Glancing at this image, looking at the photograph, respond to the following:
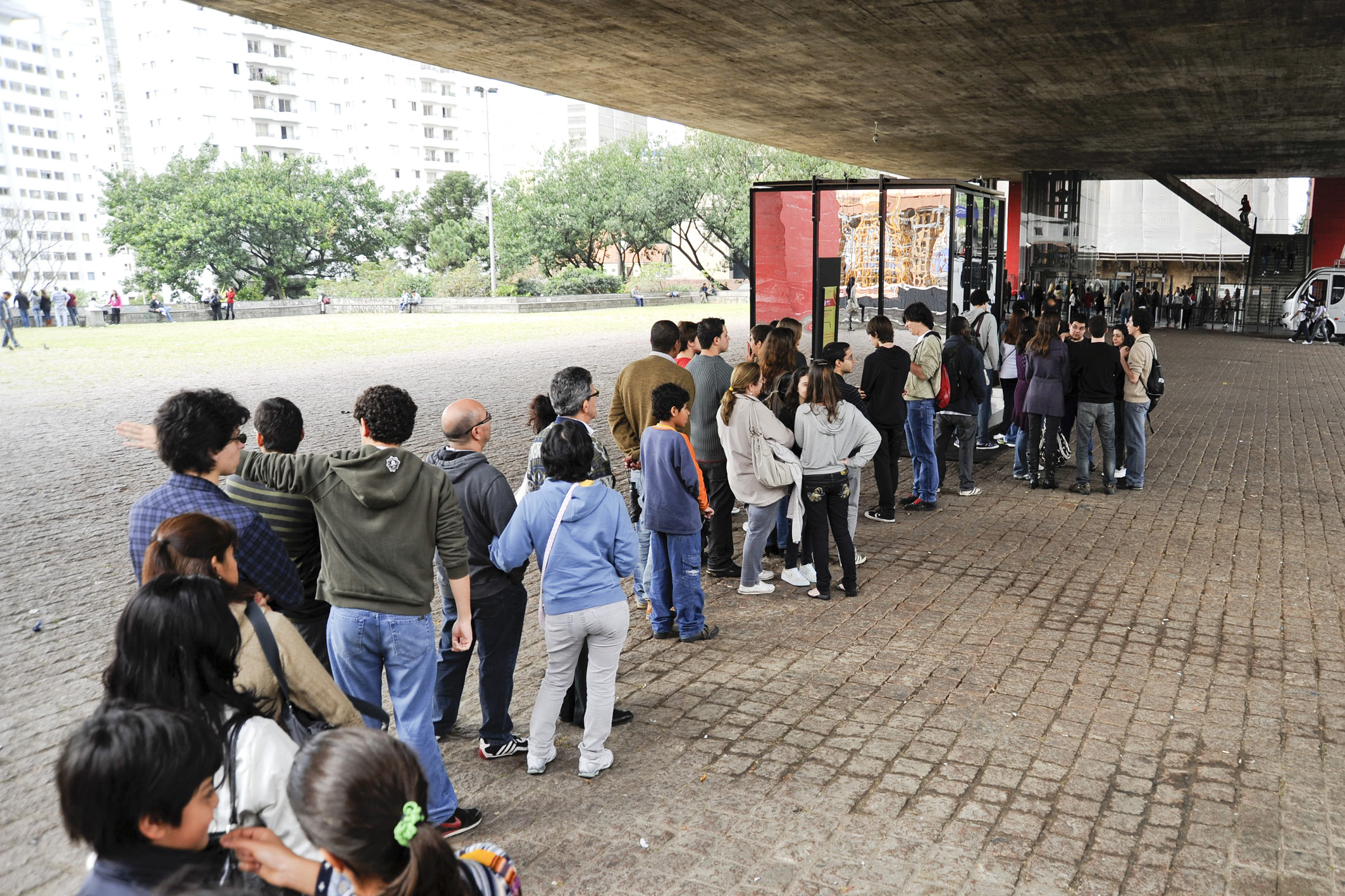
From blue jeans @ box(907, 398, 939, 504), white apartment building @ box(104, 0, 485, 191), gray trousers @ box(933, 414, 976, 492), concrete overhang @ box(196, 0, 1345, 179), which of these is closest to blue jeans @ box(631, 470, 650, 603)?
blue jeans @ box(907, 398, 939, 504)

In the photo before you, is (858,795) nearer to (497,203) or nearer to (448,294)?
(448,294)

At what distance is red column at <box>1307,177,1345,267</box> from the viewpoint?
3388 centimetres

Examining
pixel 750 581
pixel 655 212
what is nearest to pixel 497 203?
pixel 655 212

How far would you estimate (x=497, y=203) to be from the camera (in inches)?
2381

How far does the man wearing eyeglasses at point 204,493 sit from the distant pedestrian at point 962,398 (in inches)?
286

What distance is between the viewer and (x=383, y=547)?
11.8 ft

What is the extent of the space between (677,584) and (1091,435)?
578cm

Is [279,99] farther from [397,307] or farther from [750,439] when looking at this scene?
[750,439]

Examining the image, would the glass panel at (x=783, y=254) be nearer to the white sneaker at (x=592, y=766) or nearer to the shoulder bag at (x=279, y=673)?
the white sneaker at (x=592, y=766)

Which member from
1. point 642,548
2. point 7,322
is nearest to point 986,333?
point 642,548

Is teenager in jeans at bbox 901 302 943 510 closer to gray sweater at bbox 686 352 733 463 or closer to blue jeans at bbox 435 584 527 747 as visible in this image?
gray sweater at bbox 686 352 733 463

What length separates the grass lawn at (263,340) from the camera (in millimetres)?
23688

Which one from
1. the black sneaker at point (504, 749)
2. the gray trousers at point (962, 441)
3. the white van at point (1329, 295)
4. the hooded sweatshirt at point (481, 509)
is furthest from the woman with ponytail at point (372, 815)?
the white van at point (1329, 295)

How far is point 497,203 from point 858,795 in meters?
60.1
